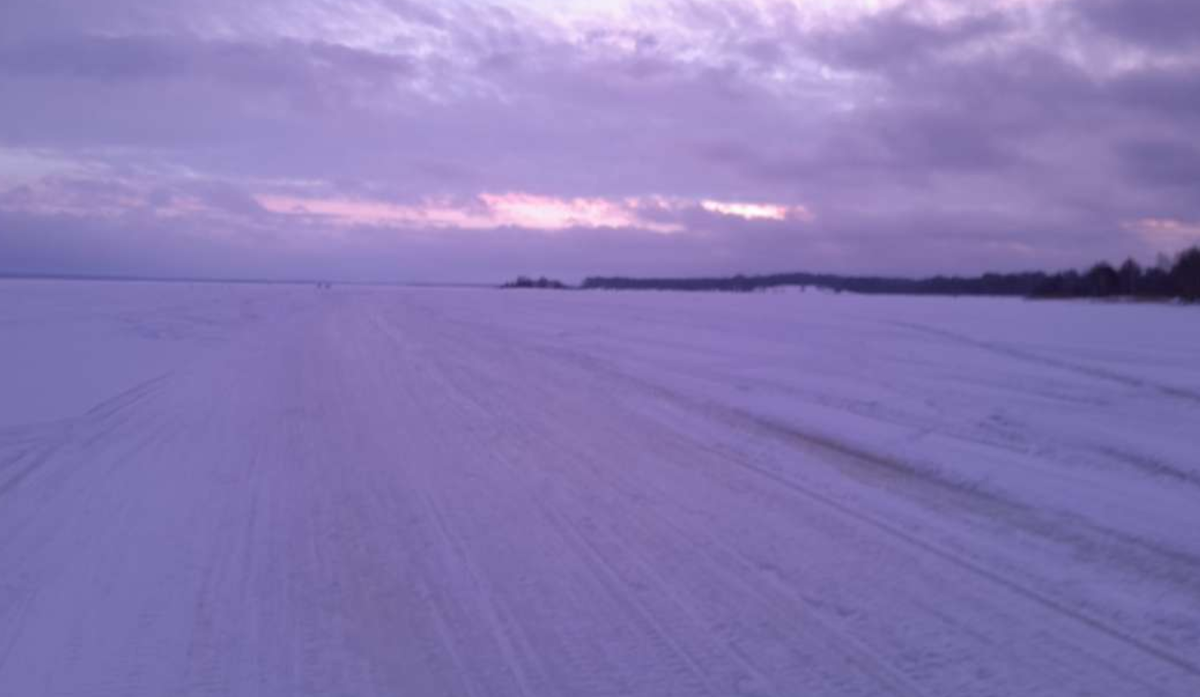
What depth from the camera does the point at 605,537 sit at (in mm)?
7289

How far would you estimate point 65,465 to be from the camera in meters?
9.98

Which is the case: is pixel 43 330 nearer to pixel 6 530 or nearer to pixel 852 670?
pixel 6 530

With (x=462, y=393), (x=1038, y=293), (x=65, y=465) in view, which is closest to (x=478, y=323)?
(x=462, y=393)

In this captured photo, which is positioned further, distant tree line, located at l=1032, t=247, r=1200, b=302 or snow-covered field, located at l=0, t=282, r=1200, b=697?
distant tree line, located at l=1032, t=247, r=1200, b=302

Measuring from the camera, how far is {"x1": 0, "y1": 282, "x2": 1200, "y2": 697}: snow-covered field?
5012 millimetres

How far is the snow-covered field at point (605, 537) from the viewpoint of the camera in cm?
501

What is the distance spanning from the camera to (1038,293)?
7962 cm

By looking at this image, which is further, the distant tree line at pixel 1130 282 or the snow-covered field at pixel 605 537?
the distant tree line at pixel 1130 282

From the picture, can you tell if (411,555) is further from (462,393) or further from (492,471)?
(462,393)

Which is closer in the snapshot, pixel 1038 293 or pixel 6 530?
pixel 6 530

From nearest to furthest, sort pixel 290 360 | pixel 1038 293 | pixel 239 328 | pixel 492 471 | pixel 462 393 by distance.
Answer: pixel 492 471 → pixel 462 393 → pixel 290 360 → pixel 239 328 → pixel 1038 293

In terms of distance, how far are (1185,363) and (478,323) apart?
2437 cm

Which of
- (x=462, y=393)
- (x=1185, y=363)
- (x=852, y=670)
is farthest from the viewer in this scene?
(x=1185, y=363)

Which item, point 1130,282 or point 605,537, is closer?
point 605,537
